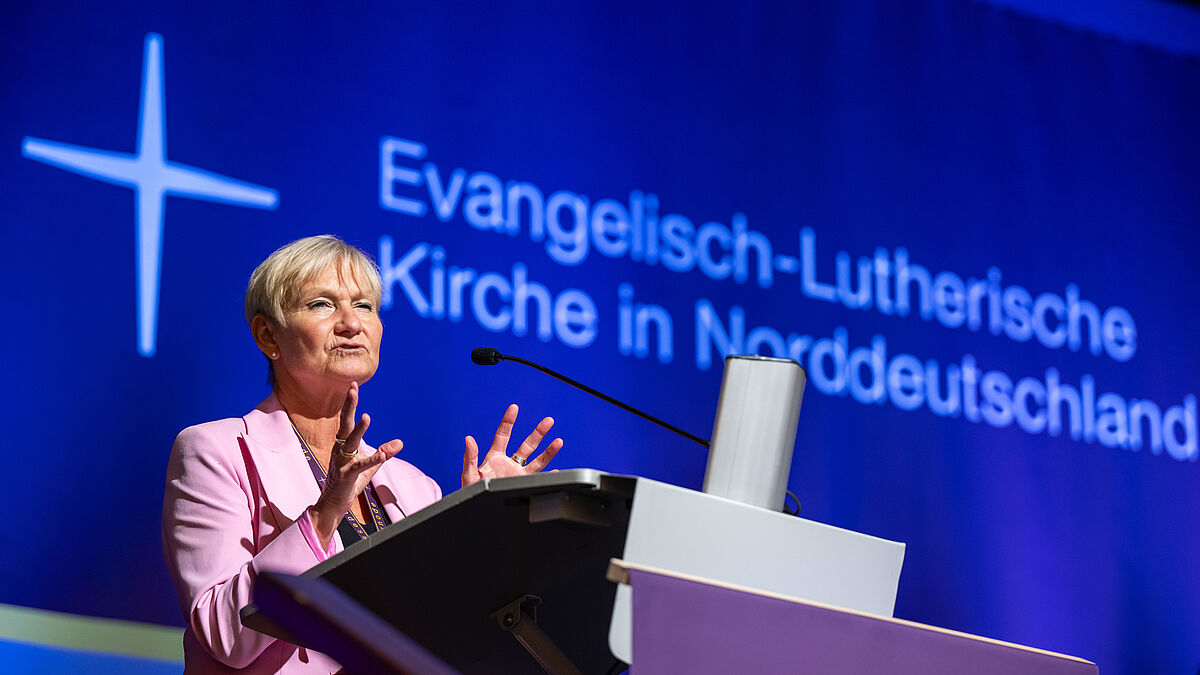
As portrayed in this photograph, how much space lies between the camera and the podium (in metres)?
1.28

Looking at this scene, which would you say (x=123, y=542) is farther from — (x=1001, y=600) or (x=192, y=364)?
(x=1001, y=600)

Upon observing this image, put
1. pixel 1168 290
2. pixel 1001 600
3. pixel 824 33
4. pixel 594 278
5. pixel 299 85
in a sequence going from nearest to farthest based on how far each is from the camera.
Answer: pixel 299 85
pixel 594 278
pixel 1001 600
pixel 824 33
pixel 1168 290

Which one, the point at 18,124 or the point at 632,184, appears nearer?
the point at 18,124

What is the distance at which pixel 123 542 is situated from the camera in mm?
2645

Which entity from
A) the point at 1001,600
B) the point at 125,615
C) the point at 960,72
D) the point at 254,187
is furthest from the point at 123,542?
the point at 960,72

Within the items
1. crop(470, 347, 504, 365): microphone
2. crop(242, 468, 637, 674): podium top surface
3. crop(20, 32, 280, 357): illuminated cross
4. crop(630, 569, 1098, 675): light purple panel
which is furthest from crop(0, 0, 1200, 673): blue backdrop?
crop(630, 569, 1098, 675): light purple panel

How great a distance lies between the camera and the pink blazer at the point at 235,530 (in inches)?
67.3

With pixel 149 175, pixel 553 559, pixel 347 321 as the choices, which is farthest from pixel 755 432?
pixel 149 175

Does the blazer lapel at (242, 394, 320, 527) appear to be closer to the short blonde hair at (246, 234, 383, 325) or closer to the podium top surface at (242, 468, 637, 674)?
the short blonde hair at (246, 234, 383, 325)

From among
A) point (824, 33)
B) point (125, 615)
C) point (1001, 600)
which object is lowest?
point (125, 615)

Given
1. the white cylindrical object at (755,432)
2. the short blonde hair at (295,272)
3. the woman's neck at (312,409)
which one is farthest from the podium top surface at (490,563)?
the short blonde hair at (295,272)

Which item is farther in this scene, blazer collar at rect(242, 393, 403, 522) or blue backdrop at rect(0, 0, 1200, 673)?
blue backdrop at rect(0, 0, 1200, 673)

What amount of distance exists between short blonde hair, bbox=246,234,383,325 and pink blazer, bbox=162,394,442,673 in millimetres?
254

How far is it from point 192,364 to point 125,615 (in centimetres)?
58
